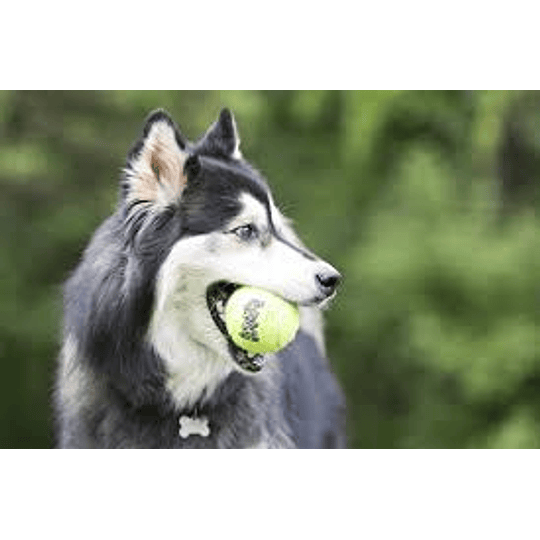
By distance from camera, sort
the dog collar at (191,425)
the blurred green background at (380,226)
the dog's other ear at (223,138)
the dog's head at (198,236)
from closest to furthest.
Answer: the dog's head at (198,236), the dog's other ear at (223,138), the dog collar at (191,425), the blurred green background at (380,226)

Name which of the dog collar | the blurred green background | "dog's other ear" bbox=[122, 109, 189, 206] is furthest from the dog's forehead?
the blurred green background

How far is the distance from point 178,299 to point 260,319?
325 mm

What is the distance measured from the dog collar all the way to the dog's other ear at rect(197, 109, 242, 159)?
0.92 m

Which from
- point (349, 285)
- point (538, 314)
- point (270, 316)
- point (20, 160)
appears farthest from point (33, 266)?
point (270, 316)

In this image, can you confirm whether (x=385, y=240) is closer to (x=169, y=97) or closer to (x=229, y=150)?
(x=169, y=97)

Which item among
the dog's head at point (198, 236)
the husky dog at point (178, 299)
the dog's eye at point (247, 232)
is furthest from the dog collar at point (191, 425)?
the dog's eye at point (247, 232)

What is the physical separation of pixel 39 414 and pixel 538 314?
10.7 ft

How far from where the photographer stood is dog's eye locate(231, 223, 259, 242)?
3.23 metres

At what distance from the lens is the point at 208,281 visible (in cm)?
326

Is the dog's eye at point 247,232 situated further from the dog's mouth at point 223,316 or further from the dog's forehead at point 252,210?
the dog's mouth at point 223,316

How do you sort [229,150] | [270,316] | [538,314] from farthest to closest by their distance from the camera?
1. [538,314]
2. [229,150]
3. [270,316]

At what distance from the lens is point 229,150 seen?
3471mm

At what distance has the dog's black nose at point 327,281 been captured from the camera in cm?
311

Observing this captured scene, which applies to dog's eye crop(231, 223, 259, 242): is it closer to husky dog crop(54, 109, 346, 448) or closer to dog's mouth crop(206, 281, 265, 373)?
husky dog crop(54, 109, 346, 448)
